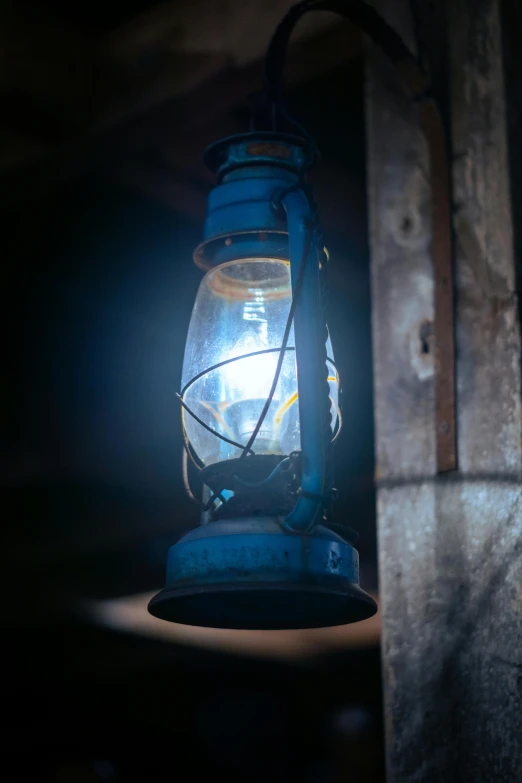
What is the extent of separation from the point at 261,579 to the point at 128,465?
2.78 m

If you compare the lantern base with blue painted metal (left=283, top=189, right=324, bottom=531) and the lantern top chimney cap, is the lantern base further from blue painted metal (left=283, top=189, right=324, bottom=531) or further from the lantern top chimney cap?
the lantern top chimney cap

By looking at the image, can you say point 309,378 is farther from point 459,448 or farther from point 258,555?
point 459,448

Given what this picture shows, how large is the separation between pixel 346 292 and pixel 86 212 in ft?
2.63

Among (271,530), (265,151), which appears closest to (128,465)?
(265,151)

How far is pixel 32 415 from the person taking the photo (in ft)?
13.3

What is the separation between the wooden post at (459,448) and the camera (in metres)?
1.76

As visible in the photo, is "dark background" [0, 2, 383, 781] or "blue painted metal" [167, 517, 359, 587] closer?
"blue painted metal" [167, 517, 359, 587]

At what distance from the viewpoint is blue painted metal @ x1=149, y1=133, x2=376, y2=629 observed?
4.59 ft

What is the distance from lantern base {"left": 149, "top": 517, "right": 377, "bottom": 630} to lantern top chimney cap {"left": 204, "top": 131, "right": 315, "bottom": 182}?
53cm

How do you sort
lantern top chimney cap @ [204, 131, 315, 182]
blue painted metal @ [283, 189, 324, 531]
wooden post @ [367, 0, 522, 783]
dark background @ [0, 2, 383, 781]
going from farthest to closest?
1. dark background @ [0, 2, 383, 781]
2. wooden post @ [367, 0, 522, 783]
3. lantern top chimney cap @ [204, 131, 315, 182]
4. blue painted metal @ [283, 189, 324, 531]

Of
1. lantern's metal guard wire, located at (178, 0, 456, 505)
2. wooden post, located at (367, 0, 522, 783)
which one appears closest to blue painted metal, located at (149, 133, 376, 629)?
lantern's metal guard wire, located at (178, 0, 456, 505)

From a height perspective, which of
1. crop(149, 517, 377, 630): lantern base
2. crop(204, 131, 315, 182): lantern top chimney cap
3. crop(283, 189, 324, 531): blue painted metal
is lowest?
crop(149, 517, 377, 630): lantern base

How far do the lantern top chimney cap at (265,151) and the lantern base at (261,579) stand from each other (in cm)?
53

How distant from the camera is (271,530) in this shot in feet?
4.66
